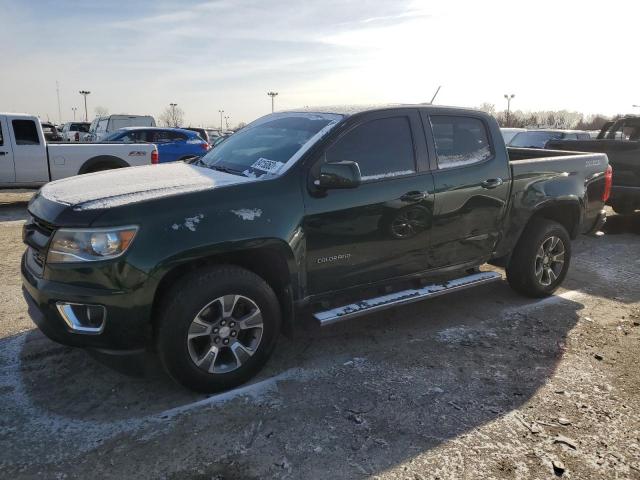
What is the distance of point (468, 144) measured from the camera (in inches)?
173

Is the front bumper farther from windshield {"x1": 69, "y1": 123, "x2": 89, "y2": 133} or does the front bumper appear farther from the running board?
windshield {"x1": 69, "y1": 123, "x2": 89, "y2": 133}

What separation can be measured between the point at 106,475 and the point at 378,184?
2495 mm


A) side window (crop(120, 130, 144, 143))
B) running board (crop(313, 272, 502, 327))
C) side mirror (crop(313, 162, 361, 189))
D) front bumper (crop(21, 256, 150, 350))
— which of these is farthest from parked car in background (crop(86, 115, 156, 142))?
side mirror (crop(313, 162, 361, 189))

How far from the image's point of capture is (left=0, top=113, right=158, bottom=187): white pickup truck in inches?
407

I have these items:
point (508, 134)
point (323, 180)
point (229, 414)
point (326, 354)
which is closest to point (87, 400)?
point (229, 414)

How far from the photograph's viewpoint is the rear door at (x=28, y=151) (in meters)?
10.4

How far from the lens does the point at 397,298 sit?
3.96m

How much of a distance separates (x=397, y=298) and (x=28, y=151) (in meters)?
9.51


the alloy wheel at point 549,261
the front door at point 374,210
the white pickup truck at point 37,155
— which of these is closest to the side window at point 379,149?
the front door at point 374,210

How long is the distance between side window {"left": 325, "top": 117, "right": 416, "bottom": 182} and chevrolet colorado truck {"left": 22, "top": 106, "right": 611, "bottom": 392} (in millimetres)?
10

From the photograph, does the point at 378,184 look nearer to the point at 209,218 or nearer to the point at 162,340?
the point at 209,218

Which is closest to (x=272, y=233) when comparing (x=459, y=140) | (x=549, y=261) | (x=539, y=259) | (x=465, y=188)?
(x=465, y=188)

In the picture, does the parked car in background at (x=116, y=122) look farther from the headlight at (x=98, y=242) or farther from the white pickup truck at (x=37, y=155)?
the headlight at (x=98, y=242)

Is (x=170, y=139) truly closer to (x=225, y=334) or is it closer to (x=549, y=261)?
Result: (x=549, y=261)
